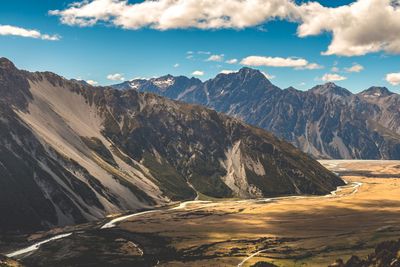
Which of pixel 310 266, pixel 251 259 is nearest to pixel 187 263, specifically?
pixel 251 259

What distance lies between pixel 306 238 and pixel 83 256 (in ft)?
288

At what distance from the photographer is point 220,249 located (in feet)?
598

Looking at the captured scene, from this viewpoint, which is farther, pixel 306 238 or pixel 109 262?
pixel 306 238

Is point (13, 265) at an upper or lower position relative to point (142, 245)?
upper

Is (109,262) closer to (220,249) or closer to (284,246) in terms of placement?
(220,249)

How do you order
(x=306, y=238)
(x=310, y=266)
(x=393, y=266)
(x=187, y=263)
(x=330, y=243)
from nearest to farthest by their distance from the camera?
(x=393, y=266) → (x=310, y=266) → (x=187, y=263) → (x=330, y=243) → (x=306, y=238)

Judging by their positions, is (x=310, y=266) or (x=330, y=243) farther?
(x=330, y=243)

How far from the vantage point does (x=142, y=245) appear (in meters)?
196

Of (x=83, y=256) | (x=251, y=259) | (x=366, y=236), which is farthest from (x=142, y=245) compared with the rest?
(x=366, y=236)

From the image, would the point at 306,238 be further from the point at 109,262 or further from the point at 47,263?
the point at 47,263

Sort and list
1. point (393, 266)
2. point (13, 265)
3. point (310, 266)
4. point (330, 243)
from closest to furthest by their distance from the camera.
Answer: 1. point (393, 266)
2. point (13, 265)
3. point (310, 266)
4. point (330, 243)

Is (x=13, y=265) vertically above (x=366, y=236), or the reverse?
(x=13, y=265)

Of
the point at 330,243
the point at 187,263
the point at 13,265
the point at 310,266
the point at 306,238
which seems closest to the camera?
the point at 13,265

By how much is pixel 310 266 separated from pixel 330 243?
31259 millimetres
